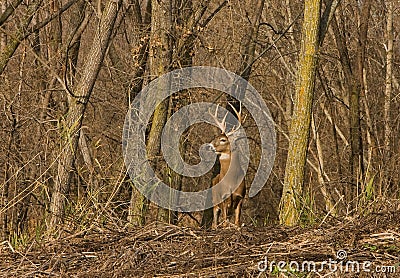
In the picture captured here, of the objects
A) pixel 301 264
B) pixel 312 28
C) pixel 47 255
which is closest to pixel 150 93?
pixel 312 28

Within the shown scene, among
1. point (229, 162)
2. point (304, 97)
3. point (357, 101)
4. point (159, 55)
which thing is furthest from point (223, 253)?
point (357, 101)

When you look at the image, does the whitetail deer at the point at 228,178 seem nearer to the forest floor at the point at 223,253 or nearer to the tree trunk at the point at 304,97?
the tree trunk at the point at 304,97

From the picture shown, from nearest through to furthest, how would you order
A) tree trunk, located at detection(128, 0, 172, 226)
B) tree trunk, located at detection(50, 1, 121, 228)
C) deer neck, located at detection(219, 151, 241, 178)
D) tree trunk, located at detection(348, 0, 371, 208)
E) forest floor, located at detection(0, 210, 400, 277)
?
forest floor, located at detection(0, 210, 400, 277) < tree trunk, located at detection(50, 1, 121, 228) < tree trunk, located at detection(128, 0, 172, 226) < deer neck, located at detection(219, 151, 241, 178) < tree trunk, located at detection(348, 0, 371, 208)

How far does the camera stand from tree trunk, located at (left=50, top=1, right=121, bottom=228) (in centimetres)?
784

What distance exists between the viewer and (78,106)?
829cm

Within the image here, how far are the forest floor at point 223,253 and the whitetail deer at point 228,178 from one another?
3.77 m

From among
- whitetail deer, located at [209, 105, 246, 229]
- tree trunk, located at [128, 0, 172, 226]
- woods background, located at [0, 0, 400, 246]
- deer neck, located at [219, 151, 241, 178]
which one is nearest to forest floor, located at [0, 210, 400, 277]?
woods background, located at [0, 0, 400, 246]

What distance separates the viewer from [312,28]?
774cm

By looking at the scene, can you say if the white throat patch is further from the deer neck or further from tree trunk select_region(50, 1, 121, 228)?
tree trunk select_region(50, 1, 121, 228)

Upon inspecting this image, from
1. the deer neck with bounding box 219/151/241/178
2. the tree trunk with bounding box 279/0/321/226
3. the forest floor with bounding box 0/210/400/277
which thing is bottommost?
the forest floor with bounding box 0/210/400/277

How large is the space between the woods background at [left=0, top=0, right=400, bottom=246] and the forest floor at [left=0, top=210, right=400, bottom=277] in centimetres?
52

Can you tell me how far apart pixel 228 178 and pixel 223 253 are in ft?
15.7

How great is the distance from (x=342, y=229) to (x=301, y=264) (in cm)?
57

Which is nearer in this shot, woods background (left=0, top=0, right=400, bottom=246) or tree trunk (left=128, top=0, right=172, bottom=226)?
woods background (left=0, top=0, right=400, bottom=246)
